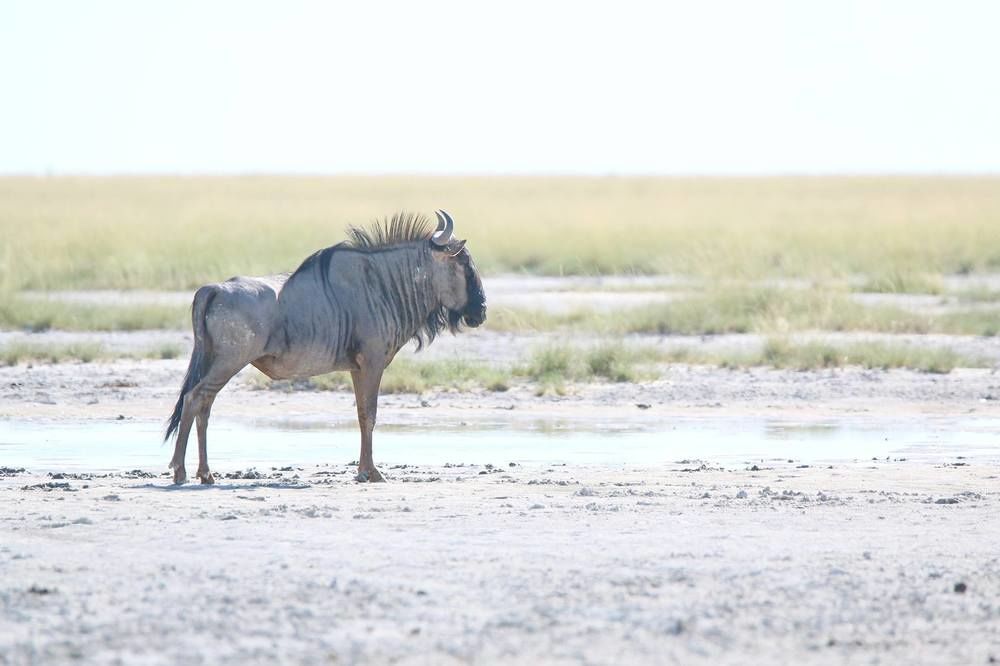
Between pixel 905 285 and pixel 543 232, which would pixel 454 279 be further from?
pixel 543 232

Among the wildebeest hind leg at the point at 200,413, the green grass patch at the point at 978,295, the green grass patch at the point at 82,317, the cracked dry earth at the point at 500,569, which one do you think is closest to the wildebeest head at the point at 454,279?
the cracked dry earth at the point at 500,569

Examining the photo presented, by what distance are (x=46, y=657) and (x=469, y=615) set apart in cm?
159

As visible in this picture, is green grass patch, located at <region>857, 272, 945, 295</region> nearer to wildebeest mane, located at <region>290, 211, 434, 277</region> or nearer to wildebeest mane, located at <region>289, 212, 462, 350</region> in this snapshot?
wildebeest mane, located at <region>289, 212, 462, 350</region>

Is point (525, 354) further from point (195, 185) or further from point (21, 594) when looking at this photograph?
point (195, 185)

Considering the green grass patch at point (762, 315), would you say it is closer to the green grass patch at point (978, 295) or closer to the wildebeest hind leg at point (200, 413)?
the green grass patch at point (978, 295)

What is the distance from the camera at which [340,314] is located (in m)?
10.6

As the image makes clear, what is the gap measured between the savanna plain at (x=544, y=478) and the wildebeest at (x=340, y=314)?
551mm

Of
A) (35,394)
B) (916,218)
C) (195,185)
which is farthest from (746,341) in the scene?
(195,185)

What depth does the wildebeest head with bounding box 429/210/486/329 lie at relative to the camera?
11.1 metres

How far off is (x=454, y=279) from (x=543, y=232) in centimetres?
2376

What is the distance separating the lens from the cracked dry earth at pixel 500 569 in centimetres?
639

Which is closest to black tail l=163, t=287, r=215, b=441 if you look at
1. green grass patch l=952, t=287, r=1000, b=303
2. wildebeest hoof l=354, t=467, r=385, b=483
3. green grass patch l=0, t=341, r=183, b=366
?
wildebeest hoof l=354, t=467, r=385, b=483

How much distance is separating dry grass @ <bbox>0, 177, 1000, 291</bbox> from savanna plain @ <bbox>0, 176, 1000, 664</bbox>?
264 mm

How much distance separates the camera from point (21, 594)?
→ 7043 mm
